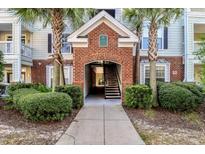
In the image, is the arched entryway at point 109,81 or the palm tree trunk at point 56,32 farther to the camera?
the arched entryway at point 109,81

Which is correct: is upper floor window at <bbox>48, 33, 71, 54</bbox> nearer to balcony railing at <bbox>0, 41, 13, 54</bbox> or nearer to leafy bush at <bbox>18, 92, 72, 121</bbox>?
balcony railing at <bbox>0, 41, 13, 54</bbox>

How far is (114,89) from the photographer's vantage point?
65.3 feet

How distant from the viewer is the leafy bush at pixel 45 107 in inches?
443

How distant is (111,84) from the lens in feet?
68.3

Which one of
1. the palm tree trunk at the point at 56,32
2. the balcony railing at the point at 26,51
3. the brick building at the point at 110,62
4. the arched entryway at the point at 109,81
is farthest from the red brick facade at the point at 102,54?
the balcony railing at the point at 26,51

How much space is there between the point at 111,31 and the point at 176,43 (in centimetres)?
812

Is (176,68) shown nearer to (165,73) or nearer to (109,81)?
(165,73)

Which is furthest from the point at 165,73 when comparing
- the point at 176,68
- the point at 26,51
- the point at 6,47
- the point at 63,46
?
the point at 6,47

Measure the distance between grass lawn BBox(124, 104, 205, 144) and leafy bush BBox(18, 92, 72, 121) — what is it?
2919 millimetres

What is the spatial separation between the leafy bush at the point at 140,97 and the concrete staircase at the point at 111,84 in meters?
3.97

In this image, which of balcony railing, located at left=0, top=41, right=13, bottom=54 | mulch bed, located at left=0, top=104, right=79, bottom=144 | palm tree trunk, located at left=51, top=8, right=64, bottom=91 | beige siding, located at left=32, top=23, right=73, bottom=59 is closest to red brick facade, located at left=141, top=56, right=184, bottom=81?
beige siding, located at left=32, top=23, right=73, bottom=59

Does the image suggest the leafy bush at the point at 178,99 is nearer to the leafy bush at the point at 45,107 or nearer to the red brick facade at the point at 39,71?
the leafy bush at the point at 45,107

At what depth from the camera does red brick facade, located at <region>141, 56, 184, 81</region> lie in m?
22.7
